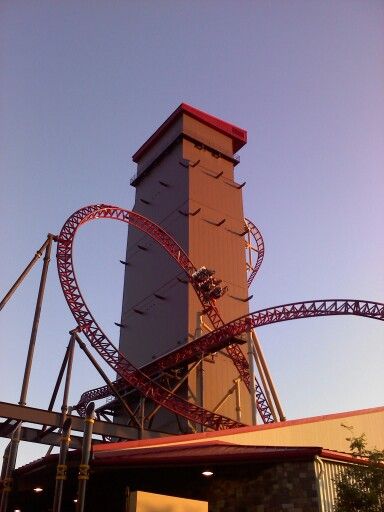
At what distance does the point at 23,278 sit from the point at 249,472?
17370 millimetres

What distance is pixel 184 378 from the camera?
35094mm

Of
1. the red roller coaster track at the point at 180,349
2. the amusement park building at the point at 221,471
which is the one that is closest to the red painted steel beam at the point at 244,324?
the red roller coaster track at the point at 180,349

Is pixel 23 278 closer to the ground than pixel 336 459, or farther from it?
farther from it

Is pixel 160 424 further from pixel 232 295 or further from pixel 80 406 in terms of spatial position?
pixel 232 295

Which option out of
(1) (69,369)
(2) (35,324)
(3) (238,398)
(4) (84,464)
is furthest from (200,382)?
(4) (84,464)

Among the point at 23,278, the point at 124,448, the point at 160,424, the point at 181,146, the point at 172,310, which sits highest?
the point at 181,146

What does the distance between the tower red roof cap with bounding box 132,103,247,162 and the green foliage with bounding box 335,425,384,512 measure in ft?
139

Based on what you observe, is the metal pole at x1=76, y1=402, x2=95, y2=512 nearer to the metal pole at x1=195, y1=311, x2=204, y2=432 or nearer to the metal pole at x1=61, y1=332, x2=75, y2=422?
the metal pole at x1=61, y1=332, x2=75, y2=422

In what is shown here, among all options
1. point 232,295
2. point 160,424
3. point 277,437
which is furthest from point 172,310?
point 277,437

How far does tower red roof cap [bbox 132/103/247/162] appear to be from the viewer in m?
52.8

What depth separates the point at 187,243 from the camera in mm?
44500

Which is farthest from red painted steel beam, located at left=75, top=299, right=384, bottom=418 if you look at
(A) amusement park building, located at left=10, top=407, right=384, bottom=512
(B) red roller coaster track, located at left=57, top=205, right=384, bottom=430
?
(A) amusement park building, located at left=10, top=407, right=384, bottom=512

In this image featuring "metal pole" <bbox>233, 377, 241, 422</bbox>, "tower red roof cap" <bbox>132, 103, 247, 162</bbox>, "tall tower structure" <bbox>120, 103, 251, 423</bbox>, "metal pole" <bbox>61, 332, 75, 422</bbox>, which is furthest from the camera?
"tower red roof cap" <bbox>132, 103, 247, 162</bbox>

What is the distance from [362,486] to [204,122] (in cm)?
4365
